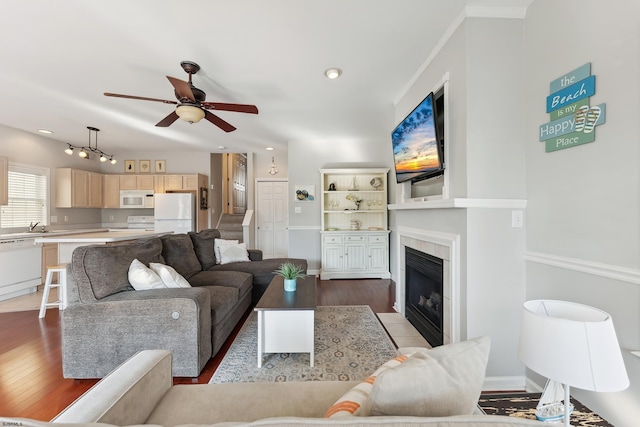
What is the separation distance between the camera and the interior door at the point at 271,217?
662 cm

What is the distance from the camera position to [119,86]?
302 centimetres

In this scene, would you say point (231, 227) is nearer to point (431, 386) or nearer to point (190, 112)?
point (190, 112)

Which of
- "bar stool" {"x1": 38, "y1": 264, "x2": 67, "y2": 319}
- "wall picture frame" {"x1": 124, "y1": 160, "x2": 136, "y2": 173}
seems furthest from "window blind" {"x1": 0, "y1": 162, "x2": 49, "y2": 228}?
"bar stool" {"x1": 38, "y1": 264, "x2": 67, "y2": 319}

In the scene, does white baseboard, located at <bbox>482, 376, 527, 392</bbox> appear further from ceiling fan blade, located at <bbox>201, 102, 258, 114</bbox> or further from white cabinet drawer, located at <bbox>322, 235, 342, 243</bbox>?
white cabinet drawer, located at <bbox>322, 235, 342, 243</bbox>

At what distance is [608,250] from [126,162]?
26.1ft

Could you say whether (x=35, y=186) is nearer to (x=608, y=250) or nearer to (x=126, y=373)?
(x=126, y=373)

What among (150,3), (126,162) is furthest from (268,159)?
Answer: (150,3)

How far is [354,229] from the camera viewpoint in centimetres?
524

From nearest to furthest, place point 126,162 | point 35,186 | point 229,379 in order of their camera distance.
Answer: point 229,379 < point 35,186 < point 126,162

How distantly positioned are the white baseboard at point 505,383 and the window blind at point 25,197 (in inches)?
269

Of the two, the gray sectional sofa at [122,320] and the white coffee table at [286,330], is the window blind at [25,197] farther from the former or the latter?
the white coffee table at [286,330]

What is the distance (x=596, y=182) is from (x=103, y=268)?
3.35 metres

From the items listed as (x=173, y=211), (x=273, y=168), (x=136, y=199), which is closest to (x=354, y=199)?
(x=273, y=168)

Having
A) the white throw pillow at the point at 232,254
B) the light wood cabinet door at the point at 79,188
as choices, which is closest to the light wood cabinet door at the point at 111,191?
the light wood cabinet door at the point at 79,188
